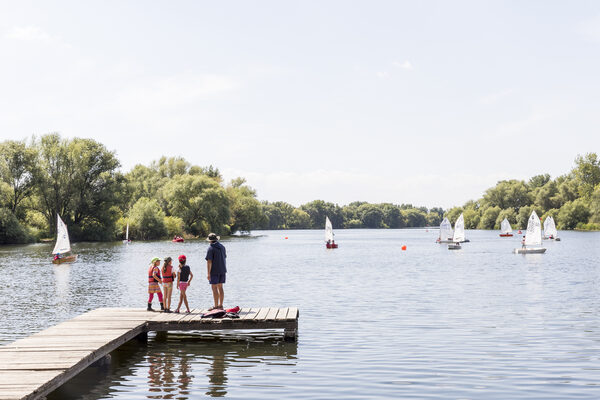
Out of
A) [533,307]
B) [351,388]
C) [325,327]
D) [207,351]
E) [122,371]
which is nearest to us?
[351,388]

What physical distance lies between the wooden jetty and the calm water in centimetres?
69

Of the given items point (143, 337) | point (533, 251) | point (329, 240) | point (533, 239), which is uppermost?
point (533, 239)

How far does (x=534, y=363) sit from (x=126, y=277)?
3242cm

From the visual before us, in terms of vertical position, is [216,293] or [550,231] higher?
[550,231]

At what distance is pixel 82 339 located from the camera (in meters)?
17.1

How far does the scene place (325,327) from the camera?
75.0 feet

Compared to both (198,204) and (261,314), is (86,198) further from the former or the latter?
(261,314)

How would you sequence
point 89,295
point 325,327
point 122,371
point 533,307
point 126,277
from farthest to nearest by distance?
1. point 126,277
2. point 89,295
3. point 533,307
4. point 325,327
5. point 122,371

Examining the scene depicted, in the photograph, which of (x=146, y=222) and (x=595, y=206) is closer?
(x=146, y=222)

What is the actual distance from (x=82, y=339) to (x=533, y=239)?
2546 inches

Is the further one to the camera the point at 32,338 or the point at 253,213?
the point at 253,213

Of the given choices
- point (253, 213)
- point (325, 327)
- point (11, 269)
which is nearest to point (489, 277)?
point (325, 327)

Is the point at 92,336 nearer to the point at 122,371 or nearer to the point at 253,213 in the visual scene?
the point at 122,371

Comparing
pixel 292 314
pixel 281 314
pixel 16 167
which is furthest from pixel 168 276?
pixel 16 167
